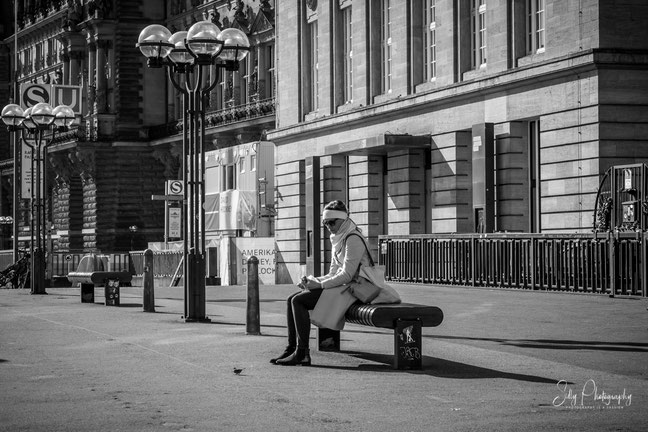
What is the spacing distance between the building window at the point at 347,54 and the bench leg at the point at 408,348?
30.0m

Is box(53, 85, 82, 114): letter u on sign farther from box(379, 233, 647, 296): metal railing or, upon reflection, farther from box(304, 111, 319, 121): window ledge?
box(379, 233, 647, 296): metal railing

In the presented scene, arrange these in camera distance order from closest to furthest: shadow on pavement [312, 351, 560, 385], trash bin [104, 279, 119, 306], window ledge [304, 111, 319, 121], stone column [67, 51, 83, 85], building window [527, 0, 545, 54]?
1. shadow on pavement [312, 351, 560, 385]
2. trash bin [104, 279, 119, 306]
3. building window [527, 0, 545, 54]
4. window ledge [304, 111, 319, 121]
5. stone column [67, 51, 83, 85]

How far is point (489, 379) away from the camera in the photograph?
1297 cm

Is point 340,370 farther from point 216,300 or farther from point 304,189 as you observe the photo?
point 304,189

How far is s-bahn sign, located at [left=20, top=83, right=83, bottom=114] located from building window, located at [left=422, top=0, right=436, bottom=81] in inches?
735

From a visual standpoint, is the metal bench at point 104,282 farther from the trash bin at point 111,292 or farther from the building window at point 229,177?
the building window at point 229,177

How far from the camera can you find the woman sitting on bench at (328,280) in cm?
1433

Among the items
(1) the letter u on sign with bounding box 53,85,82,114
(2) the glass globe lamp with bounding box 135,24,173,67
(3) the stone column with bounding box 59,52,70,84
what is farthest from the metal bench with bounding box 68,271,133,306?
(3) the stone column with bounding box 59,52,70,84

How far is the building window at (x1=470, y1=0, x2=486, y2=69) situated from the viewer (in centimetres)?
3553

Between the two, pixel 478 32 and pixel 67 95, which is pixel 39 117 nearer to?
pixel 478 32

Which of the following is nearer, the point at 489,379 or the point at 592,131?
the point at 489,379

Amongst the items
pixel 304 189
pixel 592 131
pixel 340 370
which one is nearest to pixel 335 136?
pixel 304 189

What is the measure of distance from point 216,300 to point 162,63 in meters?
6.28

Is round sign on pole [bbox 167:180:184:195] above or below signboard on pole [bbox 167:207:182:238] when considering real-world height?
above
